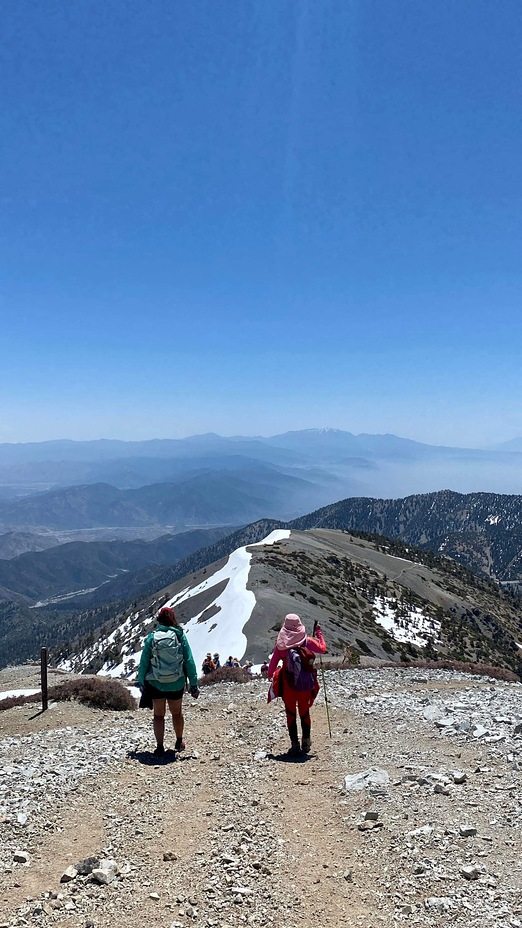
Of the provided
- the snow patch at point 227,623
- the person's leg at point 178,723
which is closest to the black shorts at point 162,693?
the person's leg at point 178,723

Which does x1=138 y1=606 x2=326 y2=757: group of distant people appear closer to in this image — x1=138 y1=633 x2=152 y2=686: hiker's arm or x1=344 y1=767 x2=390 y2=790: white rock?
x1=138 y1=633 x2=152 y2=686: hiker's arm

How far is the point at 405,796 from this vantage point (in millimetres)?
7809

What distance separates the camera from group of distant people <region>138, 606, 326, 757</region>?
10.6m

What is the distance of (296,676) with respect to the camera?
34.7ft

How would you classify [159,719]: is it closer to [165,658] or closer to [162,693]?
[162,693]

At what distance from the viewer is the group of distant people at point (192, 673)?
1060 centimetres

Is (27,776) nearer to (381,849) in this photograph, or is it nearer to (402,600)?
(381,849)

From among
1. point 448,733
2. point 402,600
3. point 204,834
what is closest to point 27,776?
point 204,834

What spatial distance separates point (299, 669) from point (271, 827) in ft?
11.1

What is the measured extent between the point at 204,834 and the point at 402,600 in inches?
3065

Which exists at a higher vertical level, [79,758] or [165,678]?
[165,678]

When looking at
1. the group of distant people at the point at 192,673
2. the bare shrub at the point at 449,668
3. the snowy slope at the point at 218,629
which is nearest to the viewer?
the group of distant people at the point at 192,673

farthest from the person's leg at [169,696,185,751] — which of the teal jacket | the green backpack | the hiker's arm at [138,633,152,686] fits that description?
the hiker's arm at [138,633,152,686]

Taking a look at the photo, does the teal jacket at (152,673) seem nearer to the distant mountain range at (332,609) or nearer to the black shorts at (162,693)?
the black shorts at (162,693)
